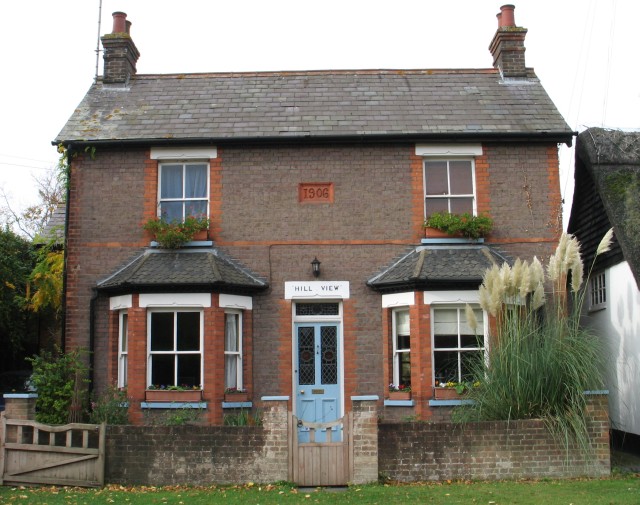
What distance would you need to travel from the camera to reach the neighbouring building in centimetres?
1416

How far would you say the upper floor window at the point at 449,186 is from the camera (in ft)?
50.8

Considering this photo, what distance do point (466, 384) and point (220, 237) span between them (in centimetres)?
566

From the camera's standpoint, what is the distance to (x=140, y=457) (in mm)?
11039

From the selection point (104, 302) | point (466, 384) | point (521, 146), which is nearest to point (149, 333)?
point (104, 302)

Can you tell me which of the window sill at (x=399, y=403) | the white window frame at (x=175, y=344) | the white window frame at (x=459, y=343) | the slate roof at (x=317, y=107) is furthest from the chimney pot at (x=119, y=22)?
the window sill at (x=399, y=403)

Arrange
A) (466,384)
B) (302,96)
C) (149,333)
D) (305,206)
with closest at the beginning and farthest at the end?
(466,384), (149,333), (305,206), (302,96)

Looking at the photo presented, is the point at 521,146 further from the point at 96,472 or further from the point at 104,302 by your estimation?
the point at 96,472

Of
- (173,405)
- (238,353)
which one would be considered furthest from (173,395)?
(238,353)

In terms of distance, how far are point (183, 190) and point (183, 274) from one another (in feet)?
7.00

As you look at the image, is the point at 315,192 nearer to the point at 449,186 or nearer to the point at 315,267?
the point at 315,267

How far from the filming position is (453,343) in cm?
1448

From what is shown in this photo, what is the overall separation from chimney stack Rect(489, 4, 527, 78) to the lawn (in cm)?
972

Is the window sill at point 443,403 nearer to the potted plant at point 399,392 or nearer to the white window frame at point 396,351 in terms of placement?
the potted plant at point 399,392

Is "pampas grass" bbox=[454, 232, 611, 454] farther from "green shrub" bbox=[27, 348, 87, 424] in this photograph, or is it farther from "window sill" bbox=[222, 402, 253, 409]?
"green shrub" bbox=[27, 348, 87, 424]
